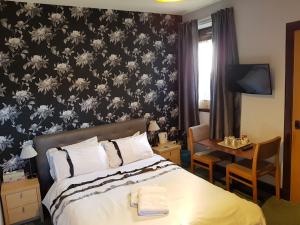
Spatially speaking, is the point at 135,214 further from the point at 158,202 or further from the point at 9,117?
the point at 9,117

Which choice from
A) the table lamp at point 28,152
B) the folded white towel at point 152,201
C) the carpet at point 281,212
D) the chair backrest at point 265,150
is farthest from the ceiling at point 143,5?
the carpet at point 281,212

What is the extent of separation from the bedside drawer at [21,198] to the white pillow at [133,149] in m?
1.10

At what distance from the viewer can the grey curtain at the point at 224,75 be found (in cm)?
335

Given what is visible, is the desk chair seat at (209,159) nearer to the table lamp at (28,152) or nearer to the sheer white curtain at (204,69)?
the sheer white curtain at (204,69)

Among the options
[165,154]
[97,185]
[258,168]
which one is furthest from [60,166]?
[258,168]

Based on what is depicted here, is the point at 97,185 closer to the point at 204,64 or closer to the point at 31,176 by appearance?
the point at 31,176

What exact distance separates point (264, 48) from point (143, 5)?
1.64 meters

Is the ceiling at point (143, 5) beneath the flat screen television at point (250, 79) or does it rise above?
above

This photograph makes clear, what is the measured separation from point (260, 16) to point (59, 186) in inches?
118

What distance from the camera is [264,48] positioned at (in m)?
3.05

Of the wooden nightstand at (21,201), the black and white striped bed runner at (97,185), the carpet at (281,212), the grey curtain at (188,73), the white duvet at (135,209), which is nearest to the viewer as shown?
the white duvet at (135,209)

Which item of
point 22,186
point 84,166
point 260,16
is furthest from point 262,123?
point 22,186

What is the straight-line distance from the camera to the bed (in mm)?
2082

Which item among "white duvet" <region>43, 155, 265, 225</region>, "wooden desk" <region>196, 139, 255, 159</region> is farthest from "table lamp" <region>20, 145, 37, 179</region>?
"wooden desk" <region>196, 139, 255, 159</region>
